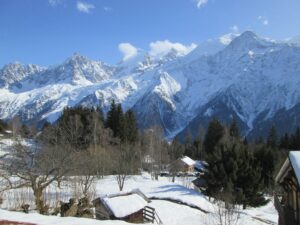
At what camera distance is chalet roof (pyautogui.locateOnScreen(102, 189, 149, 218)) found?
39.2m

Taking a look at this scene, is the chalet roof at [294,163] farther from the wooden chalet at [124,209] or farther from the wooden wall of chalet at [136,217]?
the wooden wall of chalet at [136,217]

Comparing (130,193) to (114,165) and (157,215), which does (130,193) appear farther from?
(114,165)

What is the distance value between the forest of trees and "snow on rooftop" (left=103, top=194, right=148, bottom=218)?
156 inches

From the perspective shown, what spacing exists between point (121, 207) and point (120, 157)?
2524cm

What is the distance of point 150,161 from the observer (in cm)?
8919

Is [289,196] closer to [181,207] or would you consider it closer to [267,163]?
[181,207]

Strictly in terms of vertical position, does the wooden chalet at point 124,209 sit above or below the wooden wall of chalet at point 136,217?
above

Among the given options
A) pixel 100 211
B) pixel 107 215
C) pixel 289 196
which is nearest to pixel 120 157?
pixel 100 211

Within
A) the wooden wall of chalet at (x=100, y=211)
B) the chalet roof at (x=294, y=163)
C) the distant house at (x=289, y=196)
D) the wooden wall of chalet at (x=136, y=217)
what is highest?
the chalet roof at (x=294, y=163)

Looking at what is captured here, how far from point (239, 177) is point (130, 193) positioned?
14.5 metres

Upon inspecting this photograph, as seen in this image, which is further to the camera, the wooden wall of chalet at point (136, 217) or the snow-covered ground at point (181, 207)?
the snow-covered ground at point (181, 207)

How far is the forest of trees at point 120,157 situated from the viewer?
34156 millimetres

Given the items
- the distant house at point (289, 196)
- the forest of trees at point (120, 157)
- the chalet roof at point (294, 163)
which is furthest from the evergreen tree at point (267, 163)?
the chalet roof at point (294, 163)

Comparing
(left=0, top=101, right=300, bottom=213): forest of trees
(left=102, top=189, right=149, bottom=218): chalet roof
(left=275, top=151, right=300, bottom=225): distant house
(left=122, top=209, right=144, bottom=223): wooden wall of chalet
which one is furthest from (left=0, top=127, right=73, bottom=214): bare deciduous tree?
(left=275, top=151, right=300, bottom=225): distant house
